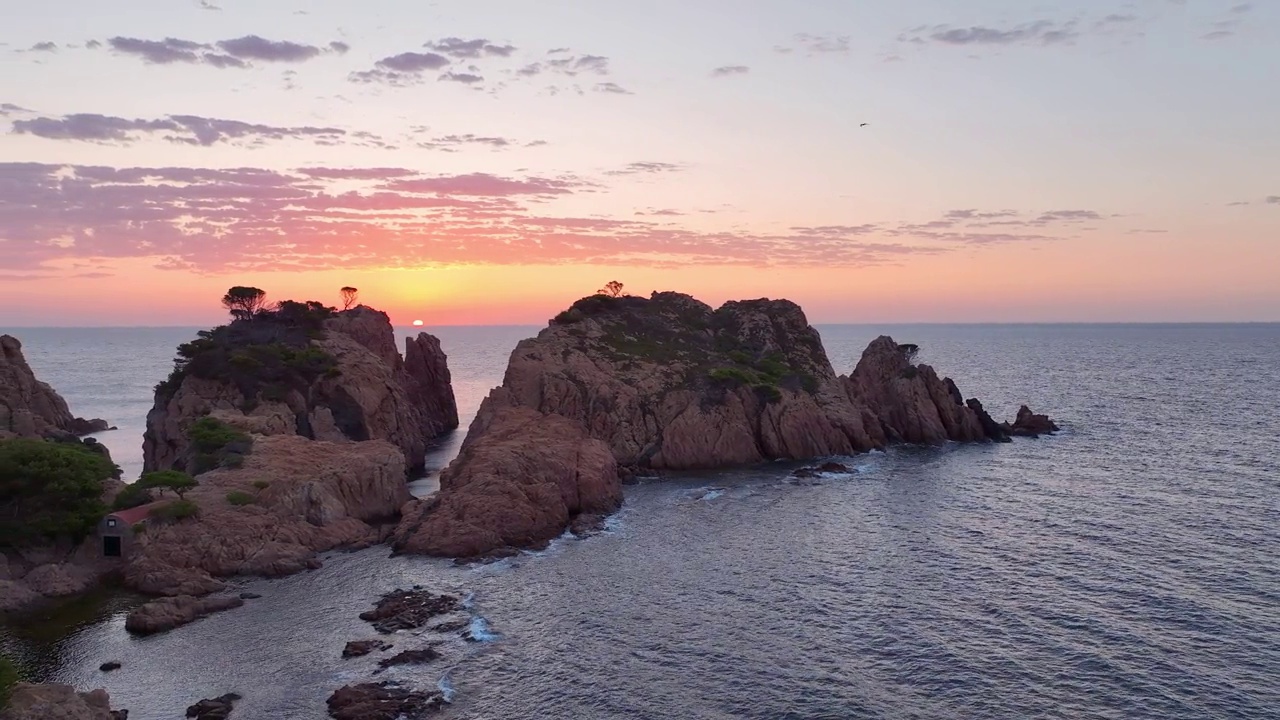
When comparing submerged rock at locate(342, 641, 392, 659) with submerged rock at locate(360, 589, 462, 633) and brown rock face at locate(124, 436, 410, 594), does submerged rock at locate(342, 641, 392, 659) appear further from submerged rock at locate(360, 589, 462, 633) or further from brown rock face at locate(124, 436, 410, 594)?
brown rock face at locate(124, 436, 410, 594)

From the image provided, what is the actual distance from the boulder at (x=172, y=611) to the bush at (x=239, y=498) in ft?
45.5

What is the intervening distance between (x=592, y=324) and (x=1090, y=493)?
75.3 metres

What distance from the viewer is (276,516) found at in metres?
73.0

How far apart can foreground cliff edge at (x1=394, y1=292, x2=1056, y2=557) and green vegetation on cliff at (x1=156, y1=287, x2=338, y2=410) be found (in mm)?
23180

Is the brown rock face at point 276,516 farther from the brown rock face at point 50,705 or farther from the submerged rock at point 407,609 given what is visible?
the brown rock face at point 50,705

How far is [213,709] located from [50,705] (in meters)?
7.70

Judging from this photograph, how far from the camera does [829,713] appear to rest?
43.2 metres

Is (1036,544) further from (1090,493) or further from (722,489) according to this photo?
(722,489)

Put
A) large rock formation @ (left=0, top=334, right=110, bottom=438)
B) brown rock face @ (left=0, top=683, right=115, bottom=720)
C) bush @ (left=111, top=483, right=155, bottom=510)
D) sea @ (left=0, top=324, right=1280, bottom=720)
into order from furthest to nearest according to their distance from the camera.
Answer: large rock formation @ (left=0, top=334, right=110, bottom=438) → bush @ (left=111, top=483, right=155, bottom=510) → sea @ (left=0, top=324, right=1280, bottom=720) → brown rock face @ (left=0, top=683, right=115, bottom=720)

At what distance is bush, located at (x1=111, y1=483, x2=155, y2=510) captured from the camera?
6962cm

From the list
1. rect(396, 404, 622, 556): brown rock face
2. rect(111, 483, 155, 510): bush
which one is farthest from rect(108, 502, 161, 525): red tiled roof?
rect(396, 404, 622, 556): brown rock face

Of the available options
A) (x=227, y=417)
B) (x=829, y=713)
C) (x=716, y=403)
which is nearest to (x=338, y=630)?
(x=829, y=713)

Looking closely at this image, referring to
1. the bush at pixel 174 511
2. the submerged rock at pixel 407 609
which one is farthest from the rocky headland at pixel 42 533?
the submerged rock at pixel 407 609

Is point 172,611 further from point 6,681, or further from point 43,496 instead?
point 6,681
